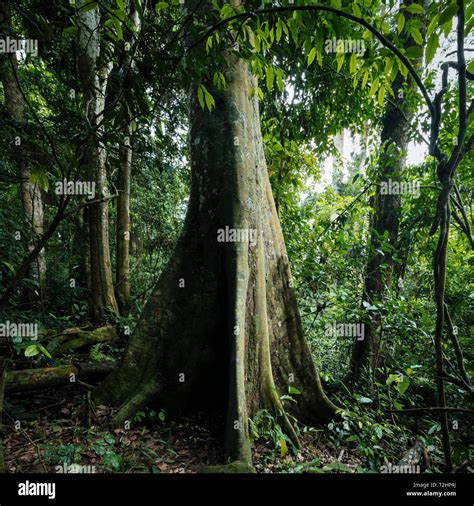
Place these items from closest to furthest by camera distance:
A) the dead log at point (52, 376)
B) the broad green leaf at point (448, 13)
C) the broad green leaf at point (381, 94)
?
the broad green leaf at point (448, 13) < the broad green leaf at point (381, 94) < the dead log at point (52, 376)

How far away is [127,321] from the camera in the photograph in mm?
4996

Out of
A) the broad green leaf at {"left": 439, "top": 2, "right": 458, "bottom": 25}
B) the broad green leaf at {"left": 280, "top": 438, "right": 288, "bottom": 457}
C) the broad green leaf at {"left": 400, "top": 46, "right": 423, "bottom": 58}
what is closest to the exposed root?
the broad green leaf at {"left": 280, "top": 438, "right": 288, "bottom": 457}

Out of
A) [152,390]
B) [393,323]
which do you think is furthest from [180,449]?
[393,323]

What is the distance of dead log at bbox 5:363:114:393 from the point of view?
119 inches

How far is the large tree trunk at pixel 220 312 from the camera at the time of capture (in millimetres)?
3020

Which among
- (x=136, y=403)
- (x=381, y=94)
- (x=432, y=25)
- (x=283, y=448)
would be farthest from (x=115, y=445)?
(x=432, y=25)

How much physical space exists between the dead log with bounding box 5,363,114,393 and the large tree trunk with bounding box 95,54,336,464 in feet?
1.47

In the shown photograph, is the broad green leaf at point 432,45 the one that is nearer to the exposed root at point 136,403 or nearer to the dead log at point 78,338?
the exposed root at point 136,403

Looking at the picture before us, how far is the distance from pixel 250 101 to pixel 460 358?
3352mm

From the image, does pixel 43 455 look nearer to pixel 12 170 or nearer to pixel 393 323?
pixel 393 323

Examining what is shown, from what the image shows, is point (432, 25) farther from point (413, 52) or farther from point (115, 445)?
point (115, 445)

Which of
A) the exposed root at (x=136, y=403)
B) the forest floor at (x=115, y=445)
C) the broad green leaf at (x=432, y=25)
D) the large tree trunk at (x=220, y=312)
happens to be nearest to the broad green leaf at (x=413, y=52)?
the broad green leaf at (x=432, y=25)

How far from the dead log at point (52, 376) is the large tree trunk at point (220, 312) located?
45 centimetres

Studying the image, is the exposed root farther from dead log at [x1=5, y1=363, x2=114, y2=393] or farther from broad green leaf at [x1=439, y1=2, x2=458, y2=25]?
broad green leaf at [x1=439, y1=2, x2=458, y2=25]
